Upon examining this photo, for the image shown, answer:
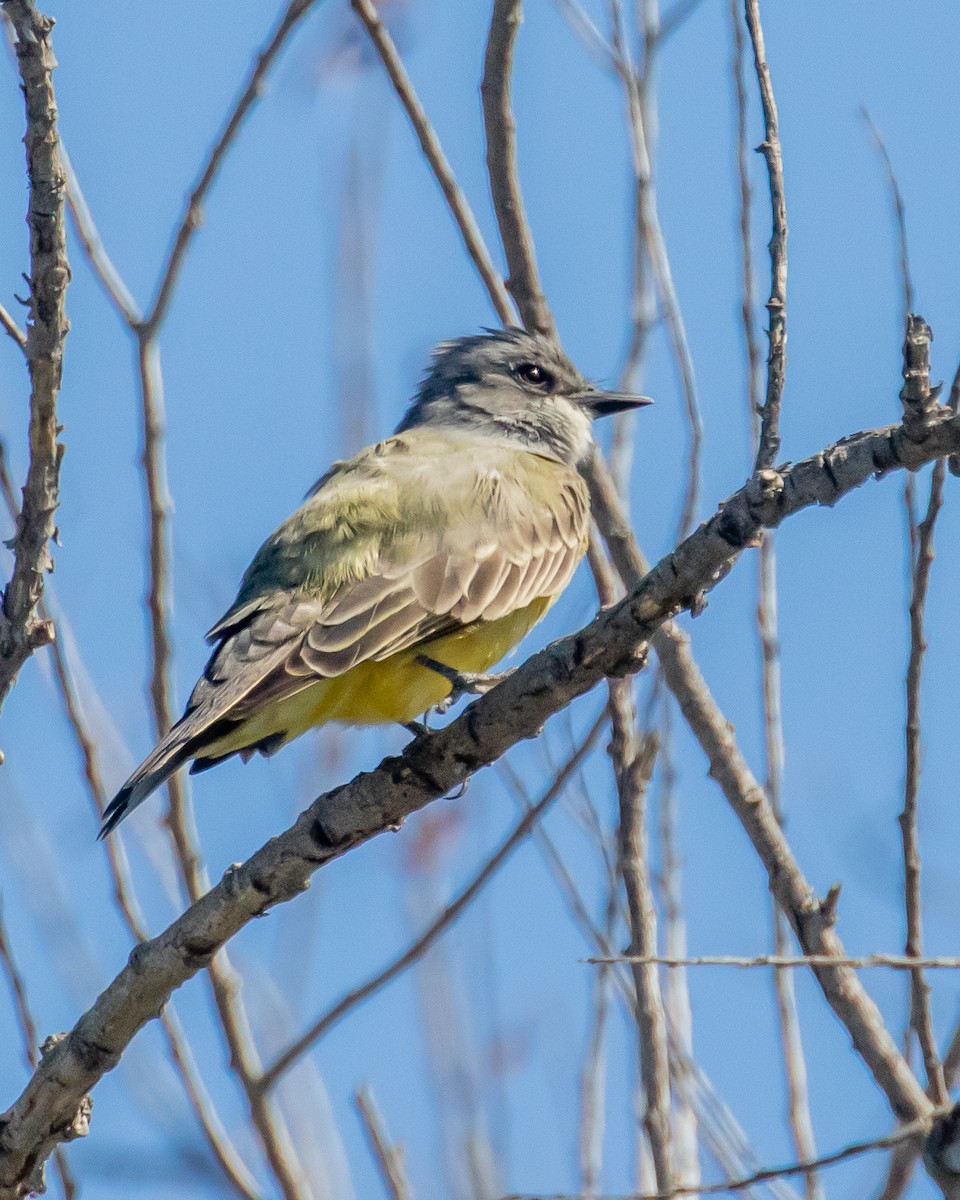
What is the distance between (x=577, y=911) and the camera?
4.94m

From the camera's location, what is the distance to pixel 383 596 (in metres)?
5.05

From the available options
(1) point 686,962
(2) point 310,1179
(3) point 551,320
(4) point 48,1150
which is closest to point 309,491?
(3) point 551,320

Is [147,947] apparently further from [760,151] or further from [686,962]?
[760,151]

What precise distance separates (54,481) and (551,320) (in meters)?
2.33

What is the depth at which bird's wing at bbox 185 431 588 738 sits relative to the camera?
15.6 ft

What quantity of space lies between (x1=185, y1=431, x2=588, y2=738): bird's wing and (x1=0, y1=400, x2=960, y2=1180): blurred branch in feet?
1.93

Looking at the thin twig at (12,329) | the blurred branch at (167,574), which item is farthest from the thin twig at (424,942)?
the thin twig at (12,329)

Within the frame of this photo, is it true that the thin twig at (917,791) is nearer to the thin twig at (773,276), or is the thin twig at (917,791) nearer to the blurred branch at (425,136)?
the thin twig at (773,276)

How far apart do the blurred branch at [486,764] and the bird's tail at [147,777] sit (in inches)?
14.3

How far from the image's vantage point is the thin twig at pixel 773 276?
3277 millimetres

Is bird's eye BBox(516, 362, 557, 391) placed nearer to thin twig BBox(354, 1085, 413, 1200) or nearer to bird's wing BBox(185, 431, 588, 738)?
bird's wing BBox(185, 431, 588, 738)

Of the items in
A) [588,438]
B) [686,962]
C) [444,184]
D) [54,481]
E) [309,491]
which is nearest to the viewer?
[686,962]

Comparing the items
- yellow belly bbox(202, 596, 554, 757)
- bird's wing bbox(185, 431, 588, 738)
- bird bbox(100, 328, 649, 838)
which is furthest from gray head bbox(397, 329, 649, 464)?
yellow belly bbox(202, 596, 554, 757)

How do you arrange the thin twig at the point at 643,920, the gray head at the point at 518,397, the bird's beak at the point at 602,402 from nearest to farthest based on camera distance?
the thin twig at the point at 643,920 → the gray head at the point at 518,397 → the bird's beak at the point at 602,402
